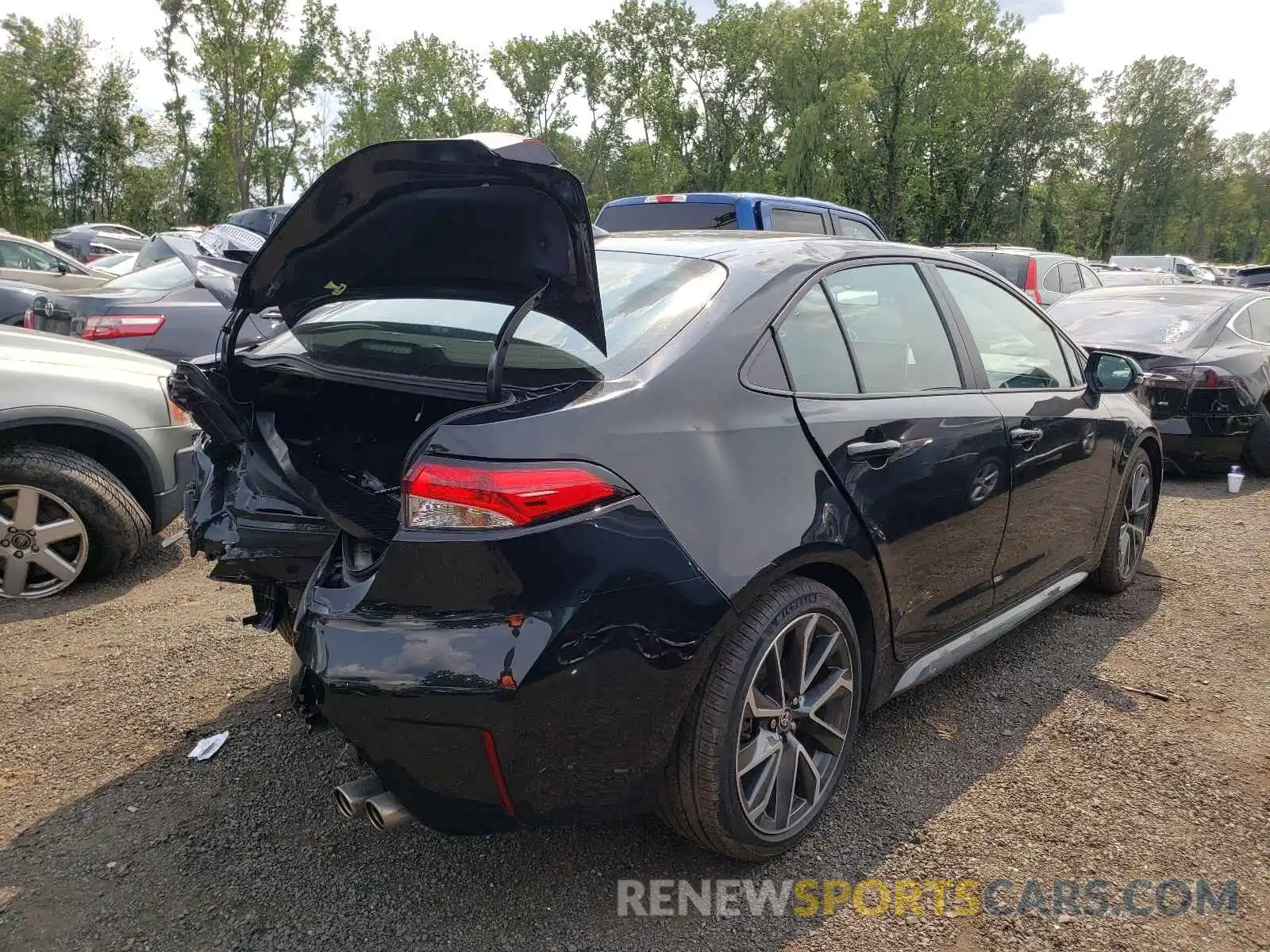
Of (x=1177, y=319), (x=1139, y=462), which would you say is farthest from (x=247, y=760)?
(x=1177, y=319)

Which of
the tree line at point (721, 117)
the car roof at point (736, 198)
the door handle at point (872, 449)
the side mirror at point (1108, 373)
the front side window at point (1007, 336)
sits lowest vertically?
the door handle at point (872, 449)

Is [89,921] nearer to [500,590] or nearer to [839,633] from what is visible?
[500,590]

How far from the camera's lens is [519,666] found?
1.80 metres

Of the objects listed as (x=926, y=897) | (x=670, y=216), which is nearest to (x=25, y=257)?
(x=670, y=216)

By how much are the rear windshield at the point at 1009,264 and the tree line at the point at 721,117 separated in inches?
1127

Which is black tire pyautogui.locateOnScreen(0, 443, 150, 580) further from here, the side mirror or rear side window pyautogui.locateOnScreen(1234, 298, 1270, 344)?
rear side window pyautogui.locateOnScreen(1234, 298, 1270, 344)

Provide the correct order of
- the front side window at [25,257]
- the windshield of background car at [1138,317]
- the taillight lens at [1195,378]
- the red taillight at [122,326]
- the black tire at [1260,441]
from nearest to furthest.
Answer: the taillight lens at [1195,378], the red taillight at [122,326], the black tire at [1260,441], the windshield of background car at [1138,317], the front side window at [25,257]

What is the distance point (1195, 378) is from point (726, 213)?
3.83 m

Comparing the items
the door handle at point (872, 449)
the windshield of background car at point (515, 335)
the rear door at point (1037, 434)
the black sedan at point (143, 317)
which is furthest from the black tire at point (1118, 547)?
the black sedan at point (143, 317)

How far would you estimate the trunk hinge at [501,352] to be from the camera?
6.59 ft

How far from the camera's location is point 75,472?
160 inches

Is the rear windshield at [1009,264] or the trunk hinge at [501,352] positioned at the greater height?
the rear windshield at [1009,264]

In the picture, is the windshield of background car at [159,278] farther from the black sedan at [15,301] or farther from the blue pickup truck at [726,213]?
the blue pickup truck at [726,213]

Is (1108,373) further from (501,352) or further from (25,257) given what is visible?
(25,257)
